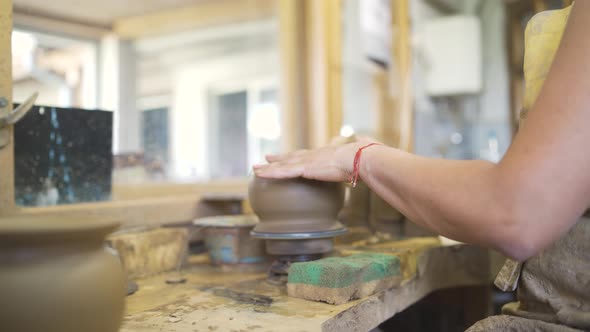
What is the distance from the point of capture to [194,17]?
3543 millimetres

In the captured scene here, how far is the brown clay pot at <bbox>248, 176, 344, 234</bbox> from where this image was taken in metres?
1.61

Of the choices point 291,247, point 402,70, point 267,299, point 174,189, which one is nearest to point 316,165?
point 291,247

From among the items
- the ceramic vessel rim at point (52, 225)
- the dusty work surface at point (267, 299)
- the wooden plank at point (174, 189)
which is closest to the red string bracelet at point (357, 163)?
the dusty work surface at point (267, 299)

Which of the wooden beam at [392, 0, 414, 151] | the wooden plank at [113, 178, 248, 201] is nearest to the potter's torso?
the wooden plank at [113, 178, 248, 201]

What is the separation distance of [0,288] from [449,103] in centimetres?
625

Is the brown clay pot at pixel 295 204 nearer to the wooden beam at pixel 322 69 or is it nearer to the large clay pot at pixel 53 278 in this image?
the large clay pot at pixel 53 278

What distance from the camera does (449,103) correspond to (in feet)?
21.2

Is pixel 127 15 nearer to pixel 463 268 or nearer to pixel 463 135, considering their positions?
pixel 463 268

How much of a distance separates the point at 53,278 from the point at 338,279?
75cm

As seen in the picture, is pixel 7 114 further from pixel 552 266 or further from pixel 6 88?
pixel 552 266

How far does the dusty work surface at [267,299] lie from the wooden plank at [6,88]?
1.54 ft

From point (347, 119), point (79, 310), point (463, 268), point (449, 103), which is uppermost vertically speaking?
point (449, 103)

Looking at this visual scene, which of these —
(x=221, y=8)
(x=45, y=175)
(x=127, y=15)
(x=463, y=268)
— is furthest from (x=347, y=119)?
(x=45, y=175)

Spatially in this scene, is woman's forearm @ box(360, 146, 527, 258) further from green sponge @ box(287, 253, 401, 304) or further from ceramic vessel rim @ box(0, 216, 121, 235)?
ceramic vessel rim @ box(0, 216, 121, 235)
